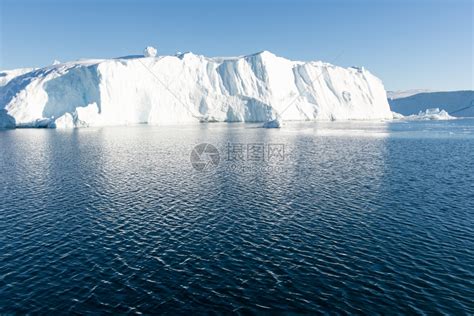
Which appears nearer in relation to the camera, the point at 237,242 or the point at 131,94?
the point at 237,242

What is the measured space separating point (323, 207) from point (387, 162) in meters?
30.6

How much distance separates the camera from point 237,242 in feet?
77.6

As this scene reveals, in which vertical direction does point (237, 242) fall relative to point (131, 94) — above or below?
below

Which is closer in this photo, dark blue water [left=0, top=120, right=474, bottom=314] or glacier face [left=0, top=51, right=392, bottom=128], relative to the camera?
dark blue water [left=0, top=120, right=474, bottom=314]

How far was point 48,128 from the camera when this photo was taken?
14012 centimetres

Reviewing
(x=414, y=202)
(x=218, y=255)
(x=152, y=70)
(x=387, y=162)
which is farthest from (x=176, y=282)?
(x=152, y=70)

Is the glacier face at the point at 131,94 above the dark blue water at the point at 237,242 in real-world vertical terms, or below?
above

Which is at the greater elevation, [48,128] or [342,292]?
[48,128]

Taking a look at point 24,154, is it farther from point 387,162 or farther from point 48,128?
point 48,128

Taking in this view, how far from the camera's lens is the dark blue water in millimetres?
16750

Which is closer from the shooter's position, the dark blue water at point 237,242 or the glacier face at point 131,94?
the dark blue water at point 237,242

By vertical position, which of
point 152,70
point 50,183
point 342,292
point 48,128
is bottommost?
point 342,292

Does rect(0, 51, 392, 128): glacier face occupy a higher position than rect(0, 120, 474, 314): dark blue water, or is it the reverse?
rect(0, 51, 392, 128): glacier face

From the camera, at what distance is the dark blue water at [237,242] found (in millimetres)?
16750
